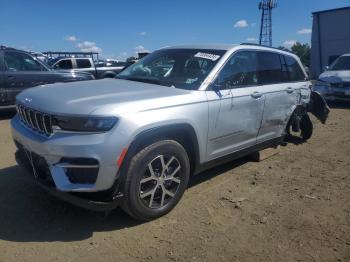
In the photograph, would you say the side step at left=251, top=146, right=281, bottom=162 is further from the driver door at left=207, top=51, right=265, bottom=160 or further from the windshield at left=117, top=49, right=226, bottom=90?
the windshield at left=117, top=49, right=226, bottom=90

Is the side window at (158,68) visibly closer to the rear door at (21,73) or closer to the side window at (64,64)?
the rear door at (21,73)

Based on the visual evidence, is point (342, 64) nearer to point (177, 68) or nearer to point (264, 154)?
point (264, 154)

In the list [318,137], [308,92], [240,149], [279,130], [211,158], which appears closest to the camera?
[211,158]

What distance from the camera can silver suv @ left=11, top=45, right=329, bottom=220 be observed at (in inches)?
132

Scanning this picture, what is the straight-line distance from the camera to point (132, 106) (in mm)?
3525

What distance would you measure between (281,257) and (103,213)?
1.77 metres

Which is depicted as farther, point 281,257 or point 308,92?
point 308,92

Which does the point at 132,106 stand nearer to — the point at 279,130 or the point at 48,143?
the point at 48,143

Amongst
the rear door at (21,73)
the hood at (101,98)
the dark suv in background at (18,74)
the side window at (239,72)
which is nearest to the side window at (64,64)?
the dark suv in background at (18,74)

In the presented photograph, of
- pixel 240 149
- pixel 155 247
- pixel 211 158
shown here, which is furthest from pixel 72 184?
pixel 240 149

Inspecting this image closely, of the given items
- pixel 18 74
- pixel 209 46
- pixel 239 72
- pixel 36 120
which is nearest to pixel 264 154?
pixel 239 72

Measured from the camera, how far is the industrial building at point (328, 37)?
3300cm

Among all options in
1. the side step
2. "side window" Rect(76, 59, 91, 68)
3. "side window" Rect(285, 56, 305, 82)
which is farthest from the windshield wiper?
"side window" Rect(76, 59, 91, 68)

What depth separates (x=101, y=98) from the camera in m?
3.63
